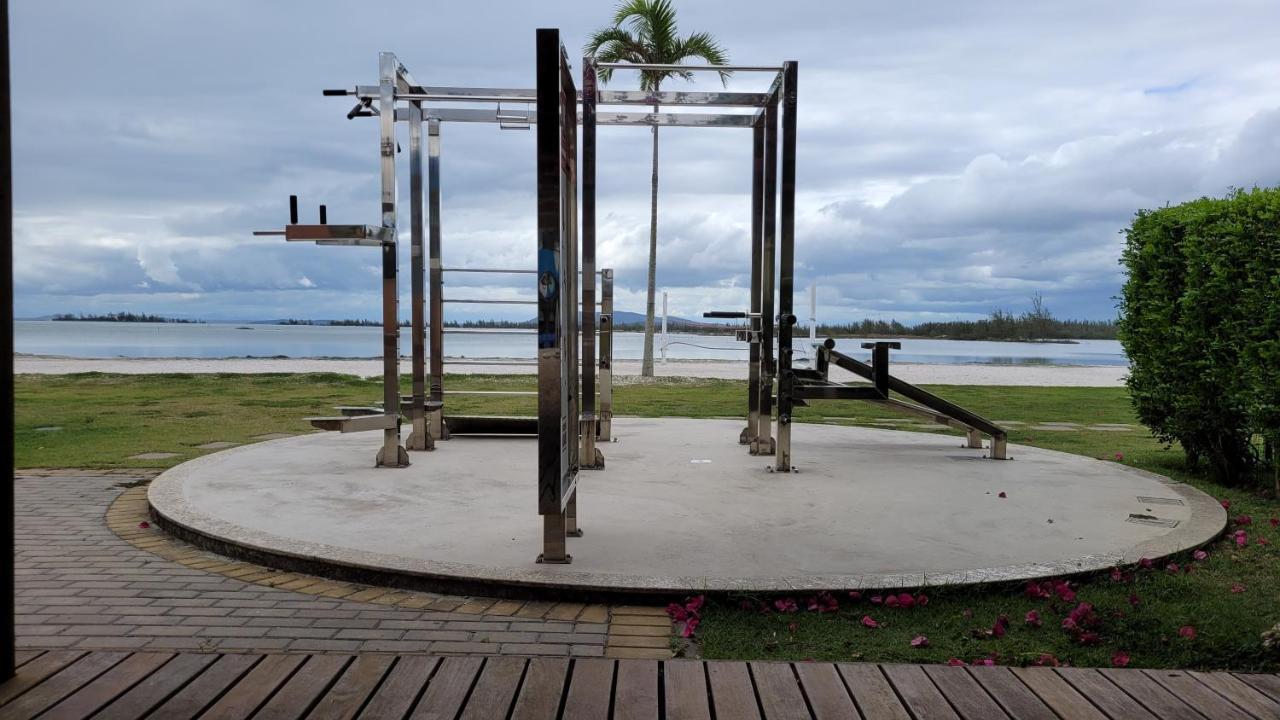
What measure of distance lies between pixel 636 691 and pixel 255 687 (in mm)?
982

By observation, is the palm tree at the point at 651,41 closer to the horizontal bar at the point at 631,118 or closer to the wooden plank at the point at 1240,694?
the horizontal bar at the point at 631,118

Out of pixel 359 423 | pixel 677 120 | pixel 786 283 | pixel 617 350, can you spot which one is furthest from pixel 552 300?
pixel 617 350

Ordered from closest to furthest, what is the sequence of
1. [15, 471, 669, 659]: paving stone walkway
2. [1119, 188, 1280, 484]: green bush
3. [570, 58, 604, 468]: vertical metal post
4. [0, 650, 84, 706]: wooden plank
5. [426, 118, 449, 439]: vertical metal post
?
[0, 650, 84, 706]: wooden plank, [15, 471, 669, 659]: paving stone walkway, [1119, 188, 1280, 484]: green bush, [570, 58, 604, 468]: vertical metal post, [426, 118, 449, 439]: vertical metal post

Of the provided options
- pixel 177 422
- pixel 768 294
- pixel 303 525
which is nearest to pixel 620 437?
pixel 768 294

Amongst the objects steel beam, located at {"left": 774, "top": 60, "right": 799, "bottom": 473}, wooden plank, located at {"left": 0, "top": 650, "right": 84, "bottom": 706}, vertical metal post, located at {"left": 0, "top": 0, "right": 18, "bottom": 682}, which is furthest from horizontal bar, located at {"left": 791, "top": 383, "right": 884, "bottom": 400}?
vertical metal post, located at {"left": 0, "top": 0, "right": 18, "bottom": 682}

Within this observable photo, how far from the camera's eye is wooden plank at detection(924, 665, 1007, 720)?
87.5 inches

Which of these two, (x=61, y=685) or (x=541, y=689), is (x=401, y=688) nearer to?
(x=541, y=689)

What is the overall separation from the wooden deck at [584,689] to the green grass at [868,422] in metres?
0.32

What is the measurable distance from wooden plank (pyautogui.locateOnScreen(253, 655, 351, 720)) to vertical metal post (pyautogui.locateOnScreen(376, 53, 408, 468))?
131 inches

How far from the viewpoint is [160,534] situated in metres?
4.34

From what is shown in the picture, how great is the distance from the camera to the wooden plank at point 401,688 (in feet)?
7.16

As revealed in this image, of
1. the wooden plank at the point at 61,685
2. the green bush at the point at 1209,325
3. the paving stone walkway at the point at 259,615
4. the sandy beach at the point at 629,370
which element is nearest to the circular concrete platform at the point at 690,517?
the paving stone walkway at the point at 259,615

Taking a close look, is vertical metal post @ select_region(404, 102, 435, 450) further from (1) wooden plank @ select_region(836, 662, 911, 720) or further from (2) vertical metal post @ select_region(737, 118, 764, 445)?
(1) wooden plank @ select_region(836, 662, 911, 720)

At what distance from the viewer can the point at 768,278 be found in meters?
6.55
